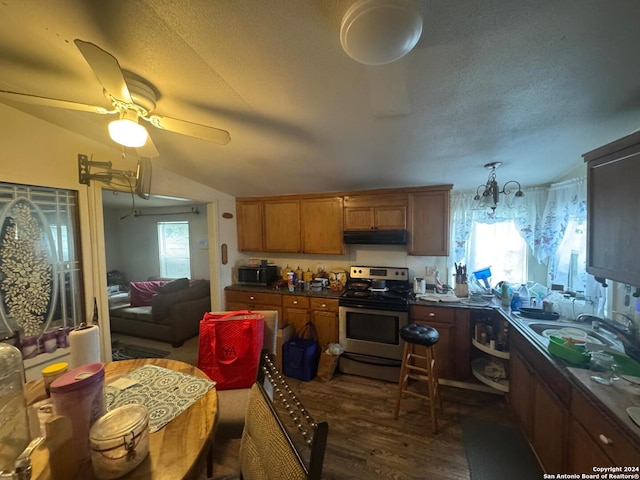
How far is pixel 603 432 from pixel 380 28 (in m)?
1.85

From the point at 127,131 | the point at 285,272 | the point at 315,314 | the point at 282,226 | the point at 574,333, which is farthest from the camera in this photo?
the point at 285,272

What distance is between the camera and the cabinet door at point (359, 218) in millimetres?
3001

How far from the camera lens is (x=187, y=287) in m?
3.89

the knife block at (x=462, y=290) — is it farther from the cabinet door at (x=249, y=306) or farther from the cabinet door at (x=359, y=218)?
the cabinet door at (x=249, y=306)

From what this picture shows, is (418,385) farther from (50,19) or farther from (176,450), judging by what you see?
(50,19)

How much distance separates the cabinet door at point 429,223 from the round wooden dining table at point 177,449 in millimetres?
2438

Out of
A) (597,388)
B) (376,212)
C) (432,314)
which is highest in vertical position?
(376,212)

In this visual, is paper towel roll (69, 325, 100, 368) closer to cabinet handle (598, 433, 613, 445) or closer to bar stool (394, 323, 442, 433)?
bar stool (394, 323, 442, 433)

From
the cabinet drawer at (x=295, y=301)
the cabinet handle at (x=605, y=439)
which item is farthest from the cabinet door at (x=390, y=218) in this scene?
the cabinet handle at (x=605, y=439)

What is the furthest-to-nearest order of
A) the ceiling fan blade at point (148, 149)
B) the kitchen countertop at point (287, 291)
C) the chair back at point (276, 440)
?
the kitchen countertop at point (287, 291) → the ceiling fan blade at point (148, 149) → the chair back at point (276, 440)

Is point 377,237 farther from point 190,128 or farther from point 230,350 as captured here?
point 190,128

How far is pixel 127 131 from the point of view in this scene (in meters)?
1.28

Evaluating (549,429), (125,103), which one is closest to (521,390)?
(549,429)

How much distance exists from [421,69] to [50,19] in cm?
161
